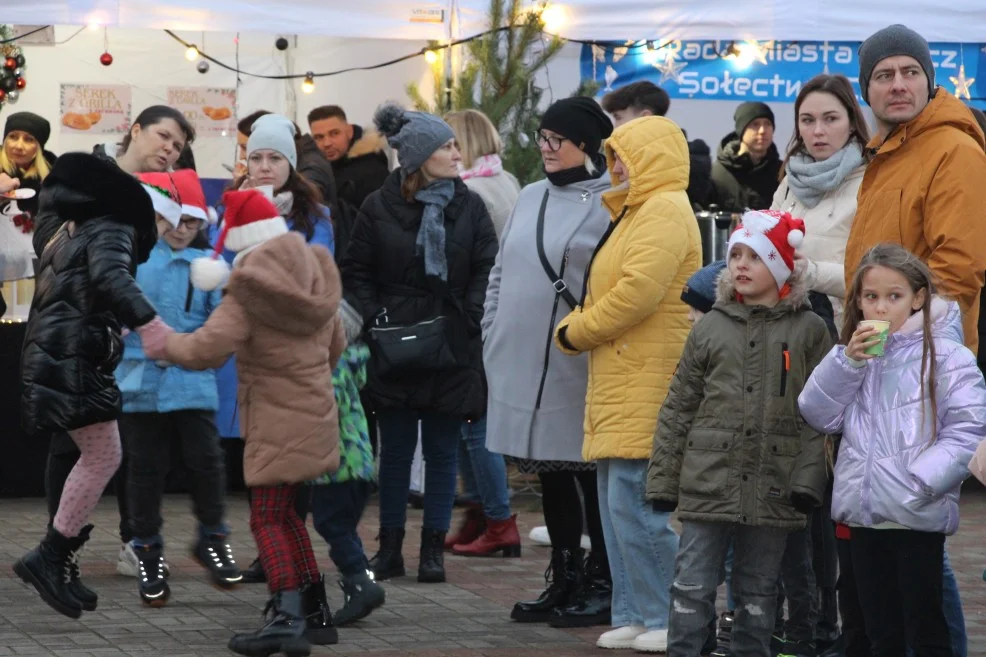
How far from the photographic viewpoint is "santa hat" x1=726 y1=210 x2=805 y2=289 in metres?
5.21

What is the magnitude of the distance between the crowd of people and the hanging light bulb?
3288mm

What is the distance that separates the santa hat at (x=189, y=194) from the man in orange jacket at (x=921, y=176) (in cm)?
277

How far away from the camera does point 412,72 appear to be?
11008 millimetres

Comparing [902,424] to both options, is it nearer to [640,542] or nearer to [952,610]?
[952,610]

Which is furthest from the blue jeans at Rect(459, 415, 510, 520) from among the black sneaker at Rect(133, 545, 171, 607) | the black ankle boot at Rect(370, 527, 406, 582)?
the black sneaker at Rect(133, 545, 171, 607)

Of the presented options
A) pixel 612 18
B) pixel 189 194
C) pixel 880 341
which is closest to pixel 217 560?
pixel 189 194

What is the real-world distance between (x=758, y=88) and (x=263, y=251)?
546cm

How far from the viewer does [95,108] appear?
10.8 m

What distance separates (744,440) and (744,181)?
19.6 ft

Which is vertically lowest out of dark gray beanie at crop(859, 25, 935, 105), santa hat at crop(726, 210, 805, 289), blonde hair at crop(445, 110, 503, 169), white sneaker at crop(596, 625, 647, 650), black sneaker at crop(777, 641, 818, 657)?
white sneaker at crop(596, 625, 647, 650)

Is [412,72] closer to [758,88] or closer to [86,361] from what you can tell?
[758,88]

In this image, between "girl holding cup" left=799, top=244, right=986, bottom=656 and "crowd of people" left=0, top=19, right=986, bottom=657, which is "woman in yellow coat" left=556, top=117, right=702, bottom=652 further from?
"girl holding cup" left=799, top=244, right=986, bottom=656

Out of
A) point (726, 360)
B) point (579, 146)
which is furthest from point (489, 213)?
point (726, 360)

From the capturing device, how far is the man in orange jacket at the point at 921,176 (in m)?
5.16
